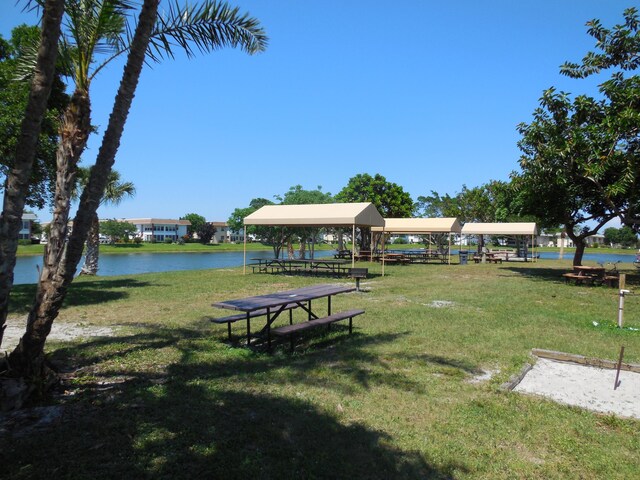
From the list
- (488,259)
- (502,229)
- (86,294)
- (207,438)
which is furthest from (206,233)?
(207,438)

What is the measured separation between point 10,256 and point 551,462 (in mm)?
4270

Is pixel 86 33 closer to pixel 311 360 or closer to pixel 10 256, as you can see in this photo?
pixel 10 256

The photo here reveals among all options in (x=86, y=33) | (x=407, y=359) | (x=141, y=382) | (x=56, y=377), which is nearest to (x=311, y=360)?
(x=407, y=359)

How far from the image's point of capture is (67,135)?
8656 mm

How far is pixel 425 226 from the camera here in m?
29.4

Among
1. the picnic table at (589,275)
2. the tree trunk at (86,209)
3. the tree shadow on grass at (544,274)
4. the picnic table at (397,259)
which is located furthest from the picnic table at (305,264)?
the tree trunk at (86,209)

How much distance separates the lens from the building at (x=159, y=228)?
297ft

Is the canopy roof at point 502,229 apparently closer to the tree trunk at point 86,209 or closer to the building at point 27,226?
the tree trunk at point 86,209

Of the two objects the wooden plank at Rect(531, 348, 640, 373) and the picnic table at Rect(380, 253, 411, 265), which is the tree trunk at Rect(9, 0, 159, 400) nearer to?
the wooden plank at Rect(531, 348, 640, 373)

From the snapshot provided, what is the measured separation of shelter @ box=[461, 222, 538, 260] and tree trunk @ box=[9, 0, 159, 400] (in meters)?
34.2

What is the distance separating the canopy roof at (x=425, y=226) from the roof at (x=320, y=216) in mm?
10146

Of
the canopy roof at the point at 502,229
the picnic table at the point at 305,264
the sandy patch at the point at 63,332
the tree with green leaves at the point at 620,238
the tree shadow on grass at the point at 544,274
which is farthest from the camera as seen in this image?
the tree with green leaves at the point at 620,238

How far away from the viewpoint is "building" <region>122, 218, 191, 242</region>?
9050cm

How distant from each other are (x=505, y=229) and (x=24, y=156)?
36.1 metres
